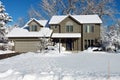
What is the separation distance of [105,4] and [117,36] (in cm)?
1934

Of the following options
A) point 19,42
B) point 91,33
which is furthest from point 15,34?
point 91,33

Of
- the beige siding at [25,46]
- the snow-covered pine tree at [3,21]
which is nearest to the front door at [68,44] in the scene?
the beige siding at [25,46]

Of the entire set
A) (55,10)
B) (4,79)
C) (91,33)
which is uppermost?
(55,10)

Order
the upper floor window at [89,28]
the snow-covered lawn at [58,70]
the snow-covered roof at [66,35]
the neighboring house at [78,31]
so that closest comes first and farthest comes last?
the snow-covered lawn at [58,70] → the snow-covered roof at [66,35] → the neighboring house at [78,31] → the upper floor window at [89,28]

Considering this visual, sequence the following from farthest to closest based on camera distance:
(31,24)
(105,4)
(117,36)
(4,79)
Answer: (105,4) → (31,24) → (117,36) → (4,79)

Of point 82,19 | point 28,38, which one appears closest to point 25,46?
point 28,38

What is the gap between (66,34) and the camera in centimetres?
4422

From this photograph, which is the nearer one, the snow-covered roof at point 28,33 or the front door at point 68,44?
the snow-covered roof at point 28,33

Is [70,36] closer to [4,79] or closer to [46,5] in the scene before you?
[46,5]

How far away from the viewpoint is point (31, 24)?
4553 cm

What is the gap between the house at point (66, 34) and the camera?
43719mm

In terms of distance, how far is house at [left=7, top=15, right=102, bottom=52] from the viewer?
143 feet

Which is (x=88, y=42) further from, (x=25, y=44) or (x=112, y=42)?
(x=25, y=44)

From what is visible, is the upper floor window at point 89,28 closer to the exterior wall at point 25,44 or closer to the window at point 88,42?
the window at point 88,42
